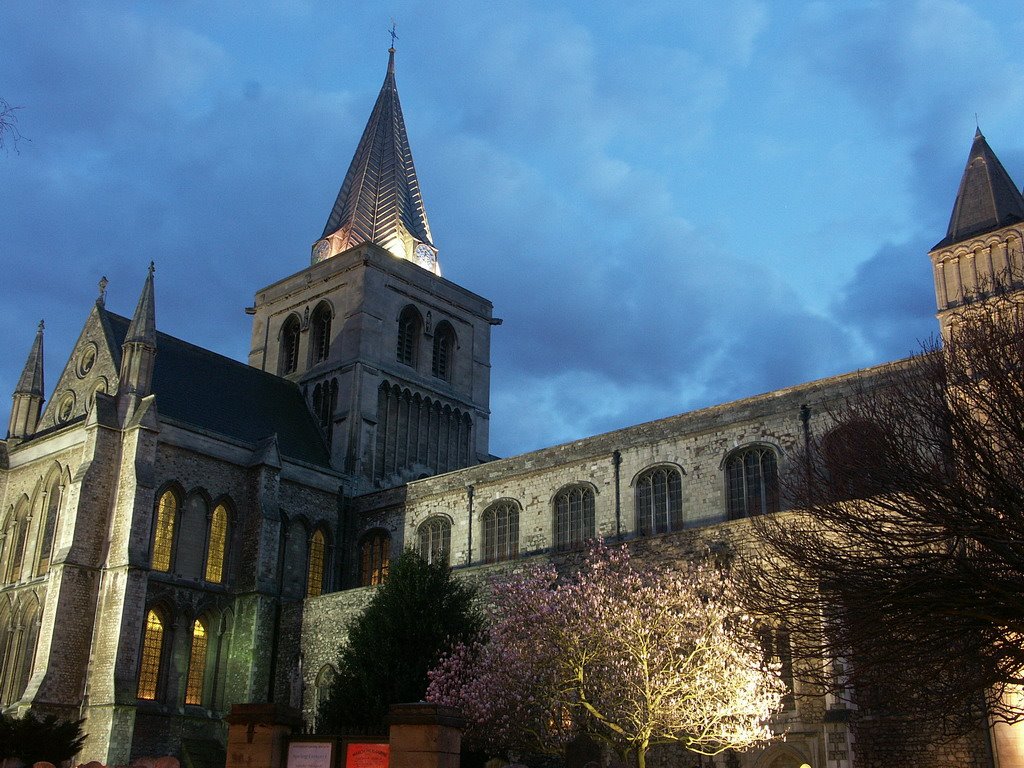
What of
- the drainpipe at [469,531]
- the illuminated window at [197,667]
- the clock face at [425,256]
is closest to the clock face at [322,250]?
the clock face at [425,256]

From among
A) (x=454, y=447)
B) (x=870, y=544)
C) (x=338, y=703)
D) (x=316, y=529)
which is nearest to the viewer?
(x=870, y=544)

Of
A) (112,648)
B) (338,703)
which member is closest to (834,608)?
(338,703)

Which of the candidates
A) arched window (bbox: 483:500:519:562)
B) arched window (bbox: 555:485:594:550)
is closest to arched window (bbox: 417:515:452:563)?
arched window (bbox: 483:500:519:562)

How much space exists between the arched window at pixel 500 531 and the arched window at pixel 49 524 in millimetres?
15407

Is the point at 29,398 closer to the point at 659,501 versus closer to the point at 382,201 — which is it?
the point at 382,201

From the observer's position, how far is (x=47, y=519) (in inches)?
1535

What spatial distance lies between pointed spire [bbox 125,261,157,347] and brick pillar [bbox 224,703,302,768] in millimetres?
25117

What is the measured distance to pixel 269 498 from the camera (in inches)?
1594

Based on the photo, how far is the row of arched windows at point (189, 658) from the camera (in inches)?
1426

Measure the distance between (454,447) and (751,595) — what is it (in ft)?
103

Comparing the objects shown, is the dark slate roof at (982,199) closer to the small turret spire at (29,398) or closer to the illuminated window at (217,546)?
the illuminated window at (217,546)

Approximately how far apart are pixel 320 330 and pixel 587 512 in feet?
65.1

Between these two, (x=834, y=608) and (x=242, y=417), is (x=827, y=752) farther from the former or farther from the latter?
(x=242, y=417)

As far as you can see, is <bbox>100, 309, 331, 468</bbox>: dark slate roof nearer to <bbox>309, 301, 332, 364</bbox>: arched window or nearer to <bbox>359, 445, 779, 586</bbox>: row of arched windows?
<bbox>309, 301, 332, 364</bbox>: arched window
